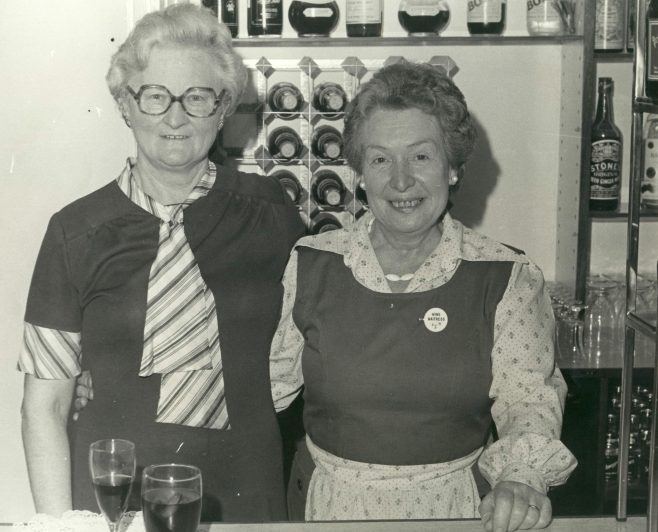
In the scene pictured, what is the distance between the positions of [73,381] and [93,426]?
0.33 feet

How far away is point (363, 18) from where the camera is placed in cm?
296

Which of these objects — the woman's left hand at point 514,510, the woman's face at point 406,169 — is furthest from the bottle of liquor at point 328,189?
the woman's left hand at point 514,510

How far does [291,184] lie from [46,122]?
797 millimetres

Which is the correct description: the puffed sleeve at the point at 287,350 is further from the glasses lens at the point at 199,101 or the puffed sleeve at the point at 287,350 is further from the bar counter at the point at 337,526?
the bar counter at the point at 337,526

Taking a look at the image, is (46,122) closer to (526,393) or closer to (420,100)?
(420,100)

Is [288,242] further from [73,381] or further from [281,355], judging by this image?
[73,381]

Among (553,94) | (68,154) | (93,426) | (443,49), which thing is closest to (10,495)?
(68,154)

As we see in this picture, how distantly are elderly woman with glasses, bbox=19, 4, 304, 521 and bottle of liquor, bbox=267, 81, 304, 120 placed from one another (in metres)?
1.04

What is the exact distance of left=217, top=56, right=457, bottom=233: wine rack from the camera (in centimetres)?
301

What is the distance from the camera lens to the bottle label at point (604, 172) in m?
3.00

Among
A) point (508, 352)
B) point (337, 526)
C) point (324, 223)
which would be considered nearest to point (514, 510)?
point (337, 526)

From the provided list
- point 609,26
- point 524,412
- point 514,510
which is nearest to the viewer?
point 514,510

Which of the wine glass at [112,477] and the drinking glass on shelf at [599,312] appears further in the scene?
the drinking glass on shelf at [599,312]

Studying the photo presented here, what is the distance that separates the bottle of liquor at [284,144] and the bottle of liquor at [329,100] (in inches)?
4.7
